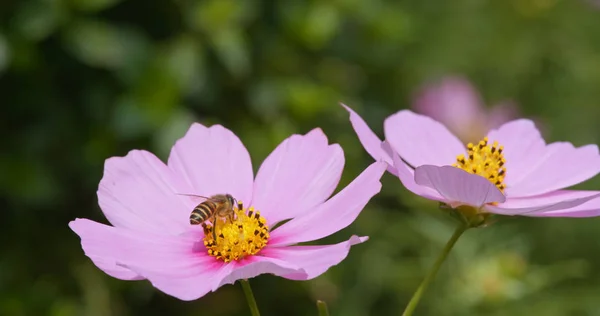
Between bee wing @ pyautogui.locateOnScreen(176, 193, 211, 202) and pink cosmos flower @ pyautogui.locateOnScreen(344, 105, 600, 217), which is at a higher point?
pink cosmos flower @ pyautogui.locateOnScreen(344, 105, 600, 217)

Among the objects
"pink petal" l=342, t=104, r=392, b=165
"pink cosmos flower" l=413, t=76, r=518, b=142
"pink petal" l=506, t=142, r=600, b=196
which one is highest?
"pink petal" l=342, t=104, r=392, b=165

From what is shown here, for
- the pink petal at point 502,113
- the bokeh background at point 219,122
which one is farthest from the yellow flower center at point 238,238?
the pink petal at point 502,113

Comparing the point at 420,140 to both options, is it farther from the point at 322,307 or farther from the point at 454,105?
the point at 454,105

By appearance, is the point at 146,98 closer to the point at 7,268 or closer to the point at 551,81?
the point at 7,268

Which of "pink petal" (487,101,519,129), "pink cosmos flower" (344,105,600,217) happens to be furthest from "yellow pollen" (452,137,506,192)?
"pink petal" (487,101,519,129)

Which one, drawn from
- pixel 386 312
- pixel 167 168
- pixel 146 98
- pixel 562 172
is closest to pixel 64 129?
pixel 146 98

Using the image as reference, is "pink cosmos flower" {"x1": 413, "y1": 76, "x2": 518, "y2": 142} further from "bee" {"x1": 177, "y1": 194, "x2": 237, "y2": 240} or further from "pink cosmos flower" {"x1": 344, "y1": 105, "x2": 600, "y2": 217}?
"bee" {"x1": 177, "y1": 194, "x2": 237, "y2": 240}

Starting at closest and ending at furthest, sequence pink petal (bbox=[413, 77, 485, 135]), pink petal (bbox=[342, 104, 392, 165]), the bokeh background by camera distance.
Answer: pink petal (bbox=[342, 104, 392, 165]) < the bokeh background < pink petal (bbox=[413, 77, 485, 135])
